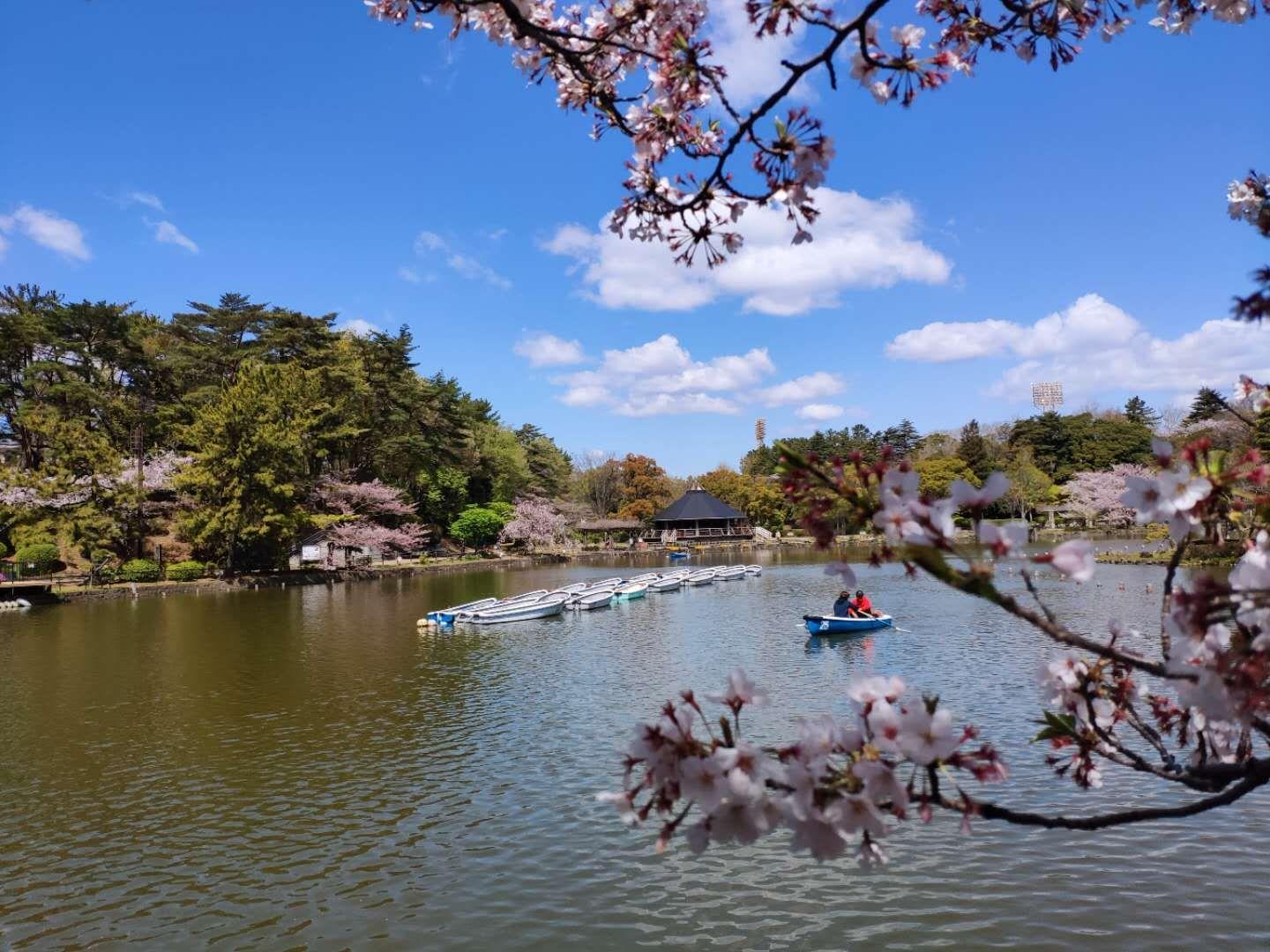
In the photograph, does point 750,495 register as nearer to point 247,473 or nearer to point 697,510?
point 697,510

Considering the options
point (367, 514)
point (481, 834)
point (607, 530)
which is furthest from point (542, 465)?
Answer: point (481, 834)

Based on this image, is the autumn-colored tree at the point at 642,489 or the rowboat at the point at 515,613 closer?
the rowboat at the point at 515,613

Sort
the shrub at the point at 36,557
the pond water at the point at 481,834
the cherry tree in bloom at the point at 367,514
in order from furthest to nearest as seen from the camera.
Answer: the cherry tree in bloom at the point at 367,514
the shrub at the point at 36,557
the pond water at the point at 481,834

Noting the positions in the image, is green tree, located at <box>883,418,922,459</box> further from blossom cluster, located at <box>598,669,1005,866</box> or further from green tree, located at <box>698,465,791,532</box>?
blossom cluster, located at <box>598,669,1005,866</box>

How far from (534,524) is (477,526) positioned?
17.5 feet

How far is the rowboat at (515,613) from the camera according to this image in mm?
22000

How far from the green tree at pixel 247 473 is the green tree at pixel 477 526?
14.4 metres

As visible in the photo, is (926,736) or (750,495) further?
(750,495)

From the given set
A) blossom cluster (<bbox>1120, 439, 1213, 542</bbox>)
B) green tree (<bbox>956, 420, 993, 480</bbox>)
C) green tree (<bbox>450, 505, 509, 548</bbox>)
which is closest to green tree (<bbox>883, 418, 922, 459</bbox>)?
green tree (<bbox>956, 420, 993, 480</bbox>)

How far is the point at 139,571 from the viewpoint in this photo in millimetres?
31312

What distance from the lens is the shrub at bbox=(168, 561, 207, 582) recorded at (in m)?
32.1

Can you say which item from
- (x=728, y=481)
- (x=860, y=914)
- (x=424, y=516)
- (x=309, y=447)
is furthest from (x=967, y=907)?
(x=728, y=481)

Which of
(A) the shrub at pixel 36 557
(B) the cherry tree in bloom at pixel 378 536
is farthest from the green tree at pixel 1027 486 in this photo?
(A) the shrub at pixel 36 557

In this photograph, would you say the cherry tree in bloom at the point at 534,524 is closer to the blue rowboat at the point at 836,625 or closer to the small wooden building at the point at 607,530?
the small wooden building at the point at 607,530
